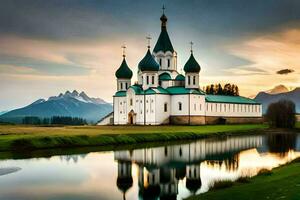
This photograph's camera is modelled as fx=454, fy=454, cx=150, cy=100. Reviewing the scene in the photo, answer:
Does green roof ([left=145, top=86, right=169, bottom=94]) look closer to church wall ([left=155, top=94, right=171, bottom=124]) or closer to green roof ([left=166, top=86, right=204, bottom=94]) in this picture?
church wall ([left=155, top=94, right=171, bottom=124])

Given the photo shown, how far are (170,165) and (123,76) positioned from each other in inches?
2463

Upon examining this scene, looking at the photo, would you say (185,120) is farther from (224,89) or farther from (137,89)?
(224,89)

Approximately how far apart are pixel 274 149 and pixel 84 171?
23.0 m

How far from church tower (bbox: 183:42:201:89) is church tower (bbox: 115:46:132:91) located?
12.4m

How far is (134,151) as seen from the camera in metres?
42.1

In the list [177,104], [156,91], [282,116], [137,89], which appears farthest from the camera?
[282,116]

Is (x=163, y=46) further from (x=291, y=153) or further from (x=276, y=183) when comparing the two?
(x=276, y=183)

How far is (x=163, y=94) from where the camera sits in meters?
87.8

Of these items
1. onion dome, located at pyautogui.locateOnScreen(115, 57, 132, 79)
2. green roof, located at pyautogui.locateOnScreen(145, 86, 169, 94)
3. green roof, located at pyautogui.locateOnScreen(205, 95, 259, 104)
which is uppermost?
onion dome, located at pyautogui.locateOnScreen(115, 57, 132, 79)

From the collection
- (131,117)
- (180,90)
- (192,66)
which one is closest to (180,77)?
(192,66)

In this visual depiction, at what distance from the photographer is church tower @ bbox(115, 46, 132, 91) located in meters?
95.1

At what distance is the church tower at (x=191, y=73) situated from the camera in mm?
90412

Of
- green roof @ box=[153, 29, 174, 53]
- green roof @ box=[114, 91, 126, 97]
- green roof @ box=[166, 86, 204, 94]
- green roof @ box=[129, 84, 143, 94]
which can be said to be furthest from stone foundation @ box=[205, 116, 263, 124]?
green roof @ box=[114, 91, 126, 97]

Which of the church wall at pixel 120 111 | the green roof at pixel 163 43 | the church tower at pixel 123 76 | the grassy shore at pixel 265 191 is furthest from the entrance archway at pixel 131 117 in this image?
the grassy shore at pixel 265 191
